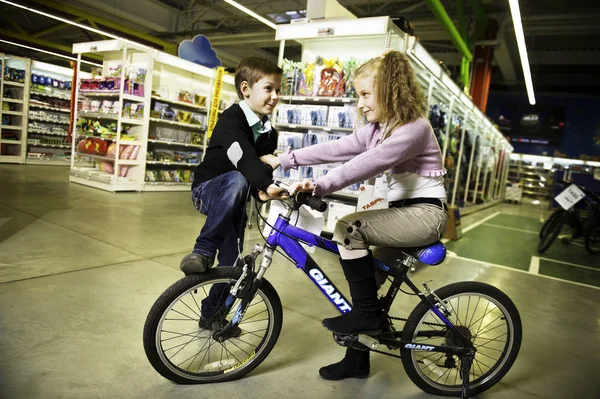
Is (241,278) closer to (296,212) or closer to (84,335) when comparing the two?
(296,212)

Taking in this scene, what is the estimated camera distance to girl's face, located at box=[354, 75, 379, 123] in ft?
5.90

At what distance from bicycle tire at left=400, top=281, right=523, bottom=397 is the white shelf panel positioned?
6.38 metres

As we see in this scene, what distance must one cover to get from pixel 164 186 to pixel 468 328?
7.01 metres

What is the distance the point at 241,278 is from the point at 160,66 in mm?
7162

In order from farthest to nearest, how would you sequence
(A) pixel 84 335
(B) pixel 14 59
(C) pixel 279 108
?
1. (B) pixel 14 59
2. (C) pixel 279 108
3. (A) pixel 84 335

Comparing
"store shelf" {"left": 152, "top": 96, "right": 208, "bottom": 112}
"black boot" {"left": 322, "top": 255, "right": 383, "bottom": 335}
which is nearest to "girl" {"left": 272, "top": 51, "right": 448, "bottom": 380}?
"black boot" {"left": 322, "top": 255, "right": 383, "bottom": 335}

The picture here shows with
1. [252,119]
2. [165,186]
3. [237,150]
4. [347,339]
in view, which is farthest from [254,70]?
[165,186]

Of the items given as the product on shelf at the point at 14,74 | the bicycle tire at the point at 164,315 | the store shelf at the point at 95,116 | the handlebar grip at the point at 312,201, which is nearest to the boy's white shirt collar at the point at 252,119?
the handlebar grip at the point at 312,201

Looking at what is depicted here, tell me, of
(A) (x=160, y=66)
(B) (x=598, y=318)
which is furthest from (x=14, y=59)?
(B) (x=598, y=318)

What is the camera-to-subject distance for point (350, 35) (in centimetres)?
461

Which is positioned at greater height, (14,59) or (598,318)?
(14,59)

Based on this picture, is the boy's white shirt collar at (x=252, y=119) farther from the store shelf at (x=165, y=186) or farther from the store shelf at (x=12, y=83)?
the store shelf at (x=12, y=83)

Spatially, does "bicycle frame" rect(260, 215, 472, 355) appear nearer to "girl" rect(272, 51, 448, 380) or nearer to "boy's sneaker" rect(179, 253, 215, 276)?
"girl" rect(272, 51, 448, 380)

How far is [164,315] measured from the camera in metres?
1.70
